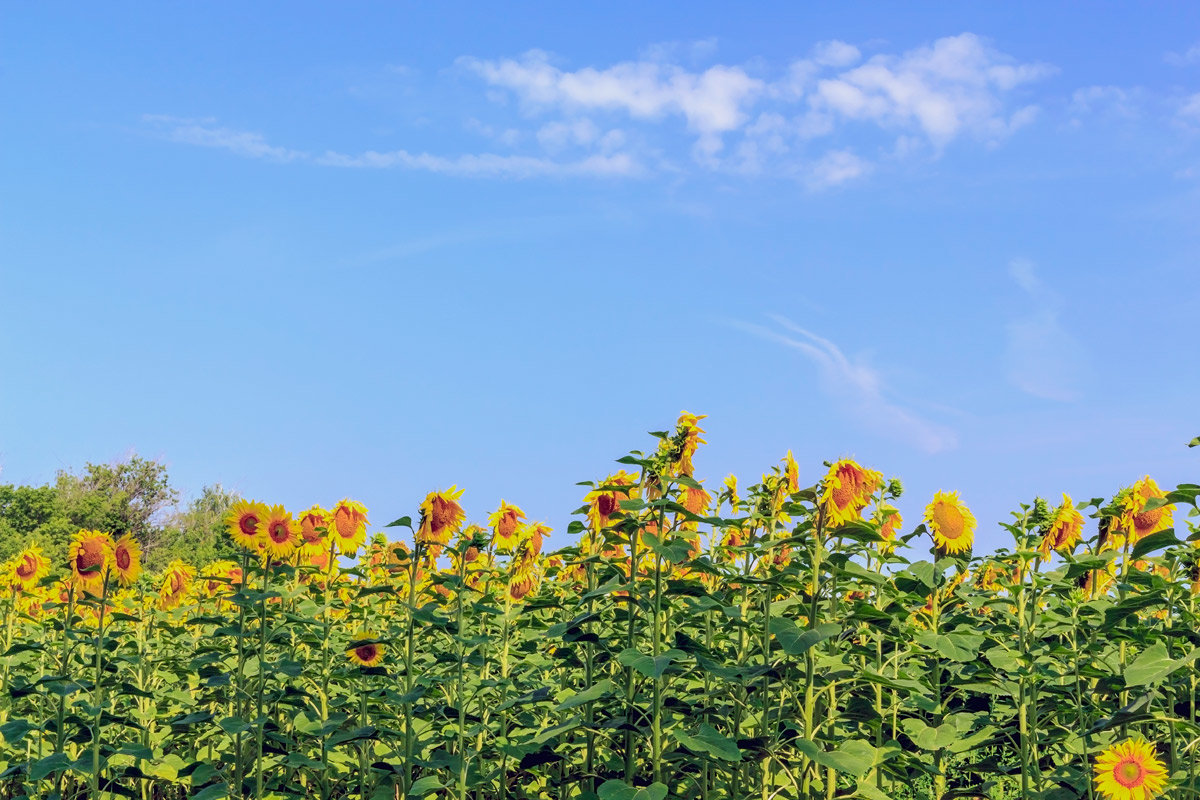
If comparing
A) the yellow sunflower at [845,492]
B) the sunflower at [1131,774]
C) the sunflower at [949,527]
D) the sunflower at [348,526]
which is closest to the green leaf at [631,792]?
the yellow sunflower at [845,492]

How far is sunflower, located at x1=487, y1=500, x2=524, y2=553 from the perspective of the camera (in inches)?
299

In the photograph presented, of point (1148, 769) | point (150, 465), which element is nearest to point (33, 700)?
point (1148, 769)

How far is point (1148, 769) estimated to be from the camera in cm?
460

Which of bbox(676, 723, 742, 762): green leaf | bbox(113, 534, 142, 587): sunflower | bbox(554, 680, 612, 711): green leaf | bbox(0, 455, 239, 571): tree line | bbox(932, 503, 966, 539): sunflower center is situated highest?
bbox(0, 455, 239, 571): tree line

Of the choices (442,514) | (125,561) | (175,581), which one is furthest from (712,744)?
(175,581)

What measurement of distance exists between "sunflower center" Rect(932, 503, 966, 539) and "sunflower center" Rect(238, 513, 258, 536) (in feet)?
14.2

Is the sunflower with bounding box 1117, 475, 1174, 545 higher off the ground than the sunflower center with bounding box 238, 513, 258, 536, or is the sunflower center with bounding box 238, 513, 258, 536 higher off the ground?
the sunflower with bounding box 1117, 475, 1174, 545

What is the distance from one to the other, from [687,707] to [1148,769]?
6.83 feet

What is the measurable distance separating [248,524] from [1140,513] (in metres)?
5.55

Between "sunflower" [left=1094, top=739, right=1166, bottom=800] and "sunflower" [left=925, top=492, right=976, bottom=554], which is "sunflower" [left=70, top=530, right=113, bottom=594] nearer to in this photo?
"sunflower" [left=925, top=492, right=976, bottom=554]

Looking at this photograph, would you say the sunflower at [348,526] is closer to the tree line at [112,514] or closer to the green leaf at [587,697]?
the green leaf at [587,697]

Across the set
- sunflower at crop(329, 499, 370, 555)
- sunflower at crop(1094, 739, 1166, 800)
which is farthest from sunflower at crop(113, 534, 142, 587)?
sunflower at crop(1094, 739, 1166, 800)

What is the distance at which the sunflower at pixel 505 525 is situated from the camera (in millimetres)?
7588

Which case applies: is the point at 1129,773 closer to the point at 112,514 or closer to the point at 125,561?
the point at 125,561
